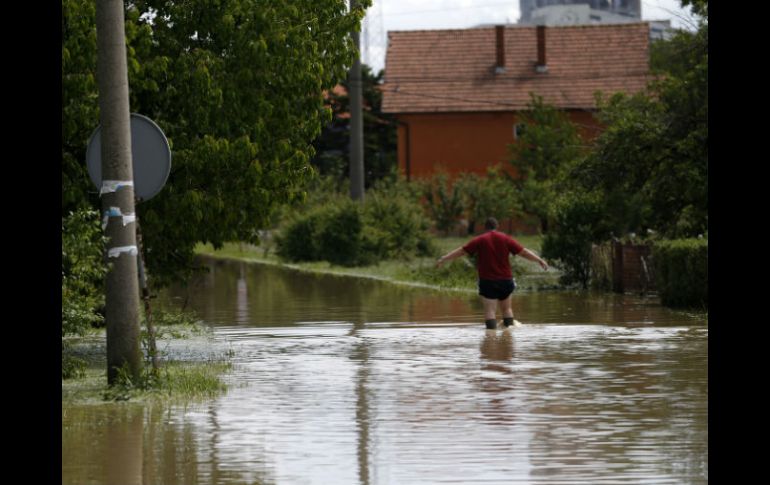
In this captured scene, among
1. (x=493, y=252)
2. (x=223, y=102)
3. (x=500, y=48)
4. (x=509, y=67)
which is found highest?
→ (x=500, y=48)

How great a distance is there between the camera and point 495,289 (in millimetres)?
21641

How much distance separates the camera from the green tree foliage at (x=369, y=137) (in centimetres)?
7444

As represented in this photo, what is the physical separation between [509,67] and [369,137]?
26.6 feet

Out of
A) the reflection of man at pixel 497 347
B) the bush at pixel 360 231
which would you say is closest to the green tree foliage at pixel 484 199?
the bush at pixel 360 231

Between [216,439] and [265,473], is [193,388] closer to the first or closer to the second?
[216,439]

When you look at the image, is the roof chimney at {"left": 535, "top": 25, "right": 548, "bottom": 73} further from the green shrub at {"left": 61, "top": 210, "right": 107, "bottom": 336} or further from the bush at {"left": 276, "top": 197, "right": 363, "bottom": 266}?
the green shrub at {"left": 61, "top": 210, "right": 107, "bottom": 336}

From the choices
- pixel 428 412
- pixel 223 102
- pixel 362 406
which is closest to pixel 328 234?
pixel 223 102

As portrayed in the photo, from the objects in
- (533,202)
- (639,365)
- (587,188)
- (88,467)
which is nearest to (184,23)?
(639,365)

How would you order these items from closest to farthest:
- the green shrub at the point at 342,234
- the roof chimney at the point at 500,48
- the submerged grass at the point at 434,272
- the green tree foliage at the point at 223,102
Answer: the green tree foliage at the point at 223,102 < the submerged grass at the point at 434,272 < the green shrub at the point at 342,234 < the roof chimney at the point at 500,48

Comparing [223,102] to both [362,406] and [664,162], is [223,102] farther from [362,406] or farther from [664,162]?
[664,162]

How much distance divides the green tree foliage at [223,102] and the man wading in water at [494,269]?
13.5 ft

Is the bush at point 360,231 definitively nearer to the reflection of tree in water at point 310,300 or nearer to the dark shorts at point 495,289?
the reflection of tree in water at point 310,300

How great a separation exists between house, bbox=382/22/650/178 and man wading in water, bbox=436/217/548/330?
150 feet

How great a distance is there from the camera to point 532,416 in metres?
12.5
